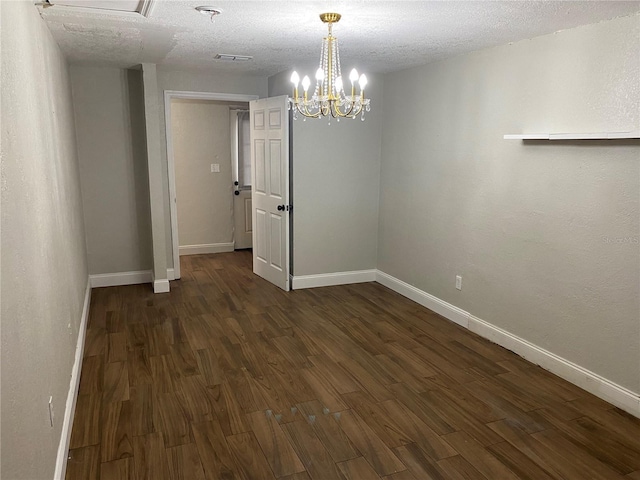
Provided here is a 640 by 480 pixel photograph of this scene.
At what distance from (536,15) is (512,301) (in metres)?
2.09

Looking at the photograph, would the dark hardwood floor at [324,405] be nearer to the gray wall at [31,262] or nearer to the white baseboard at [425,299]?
the white baseboard at [425,299]

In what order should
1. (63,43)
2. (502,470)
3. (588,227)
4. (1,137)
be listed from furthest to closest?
(63,43) < (588,227) < (502,470) < (1,137)

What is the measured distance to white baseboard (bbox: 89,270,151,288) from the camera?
5535 millimetres

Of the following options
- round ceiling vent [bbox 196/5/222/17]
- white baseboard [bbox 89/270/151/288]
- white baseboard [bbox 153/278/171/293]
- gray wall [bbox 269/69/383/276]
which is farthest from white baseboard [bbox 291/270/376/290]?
round ceiling vent [bbox 196/5/222/17]

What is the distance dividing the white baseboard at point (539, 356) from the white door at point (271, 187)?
1.49 m

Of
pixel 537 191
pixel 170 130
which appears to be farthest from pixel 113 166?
pixel 537 191

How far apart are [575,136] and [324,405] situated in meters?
2.37

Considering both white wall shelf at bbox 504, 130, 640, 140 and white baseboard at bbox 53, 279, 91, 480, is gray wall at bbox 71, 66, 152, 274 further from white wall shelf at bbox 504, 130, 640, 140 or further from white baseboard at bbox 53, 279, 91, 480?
white wall shelf at bbox 504, 130, 640, 140

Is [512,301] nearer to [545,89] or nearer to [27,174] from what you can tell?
[545,89]

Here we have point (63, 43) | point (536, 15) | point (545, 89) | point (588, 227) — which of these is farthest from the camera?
point (63, 43)

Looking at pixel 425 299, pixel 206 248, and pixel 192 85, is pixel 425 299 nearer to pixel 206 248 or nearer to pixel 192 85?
pixel 192 85

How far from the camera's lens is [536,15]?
9.30ft

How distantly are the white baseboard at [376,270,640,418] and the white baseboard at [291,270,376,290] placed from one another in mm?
682

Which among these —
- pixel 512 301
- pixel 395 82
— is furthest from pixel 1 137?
pixel 395 82
